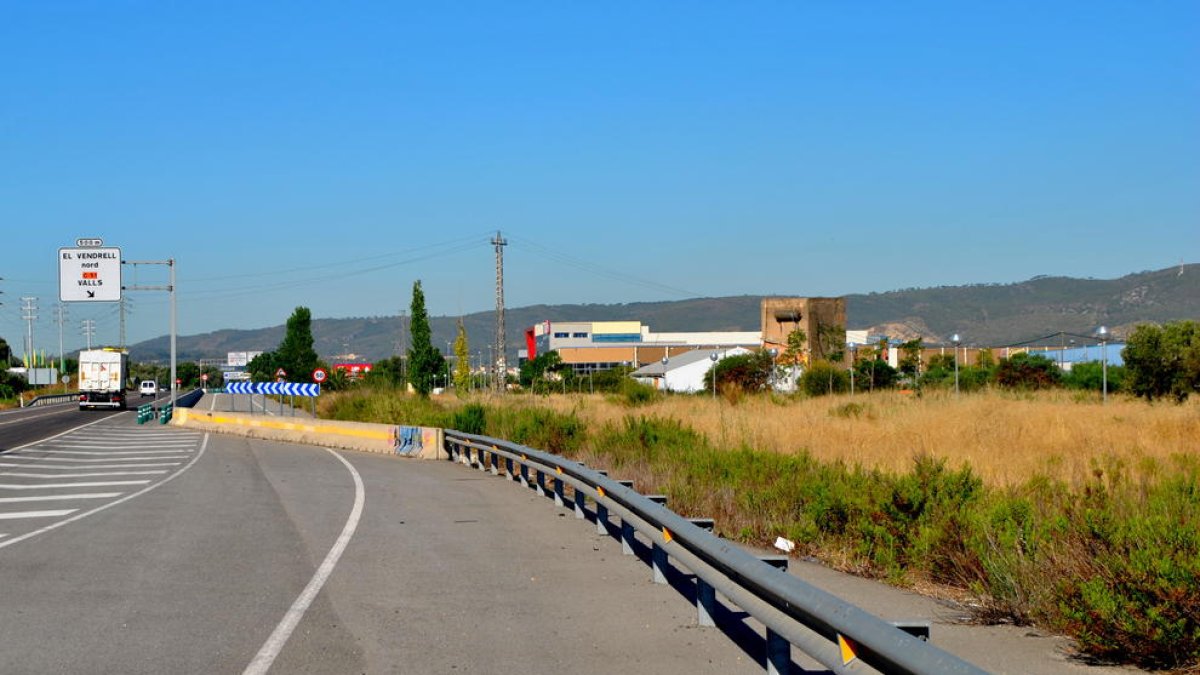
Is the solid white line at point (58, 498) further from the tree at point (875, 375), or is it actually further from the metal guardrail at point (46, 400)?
the metal guardrail at point (46, 400)

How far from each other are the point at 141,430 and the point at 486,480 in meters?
31.9

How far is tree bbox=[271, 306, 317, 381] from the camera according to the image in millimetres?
111438

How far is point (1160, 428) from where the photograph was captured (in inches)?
980

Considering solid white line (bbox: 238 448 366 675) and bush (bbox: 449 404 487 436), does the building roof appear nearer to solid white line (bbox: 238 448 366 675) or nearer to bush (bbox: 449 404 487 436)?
bush (bbox: 449 404 487 436)

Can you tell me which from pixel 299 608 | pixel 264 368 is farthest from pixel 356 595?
pixel 264 368

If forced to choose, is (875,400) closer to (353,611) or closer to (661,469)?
(661,469)

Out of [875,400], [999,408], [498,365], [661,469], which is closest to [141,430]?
[498,365]

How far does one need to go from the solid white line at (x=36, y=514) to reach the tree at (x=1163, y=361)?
37.3 metres

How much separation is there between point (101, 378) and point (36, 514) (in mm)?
64616

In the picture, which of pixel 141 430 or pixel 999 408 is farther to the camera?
pixel 141 430

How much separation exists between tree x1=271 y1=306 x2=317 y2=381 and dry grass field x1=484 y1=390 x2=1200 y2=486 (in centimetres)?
7953

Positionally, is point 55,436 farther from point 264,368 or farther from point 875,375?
point 264,368

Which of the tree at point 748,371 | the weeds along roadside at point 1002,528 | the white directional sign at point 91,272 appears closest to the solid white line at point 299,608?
the weeds along roadside at point 1002,528

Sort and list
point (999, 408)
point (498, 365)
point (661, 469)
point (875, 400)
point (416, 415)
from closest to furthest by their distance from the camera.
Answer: point (661, 469)
point (999, 408)
point (416, 415)
point (875, 400)
point (498, 365)
